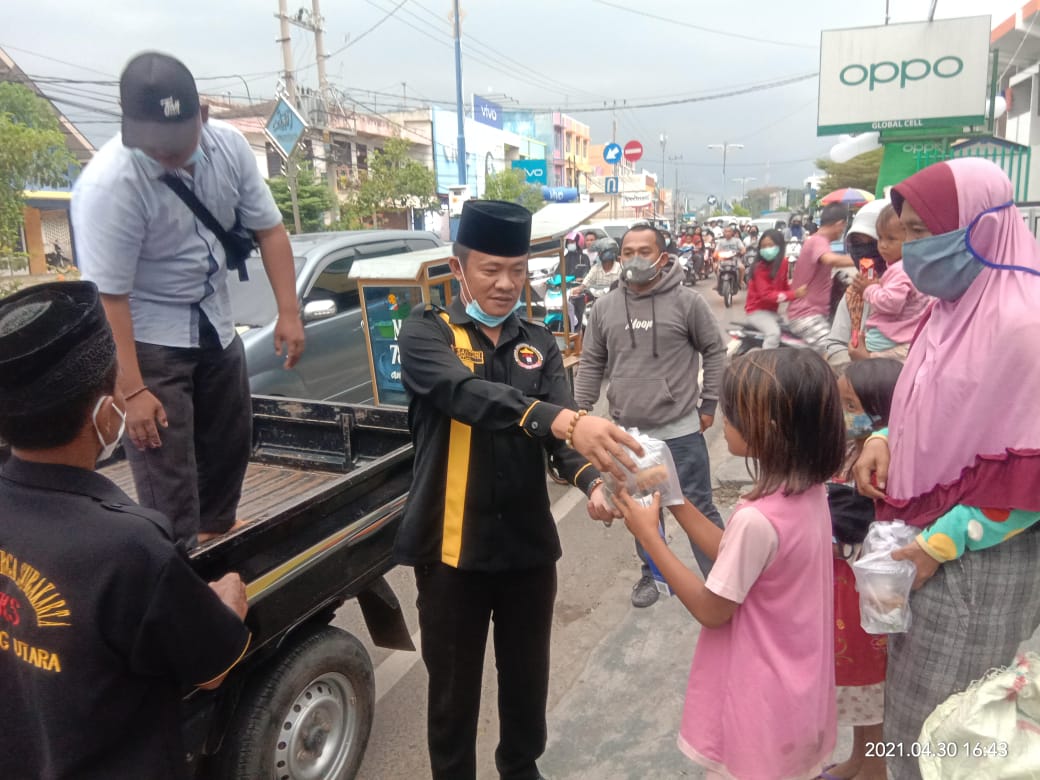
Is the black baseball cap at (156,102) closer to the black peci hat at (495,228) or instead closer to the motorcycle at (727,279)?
the black peci hat at (495,228)

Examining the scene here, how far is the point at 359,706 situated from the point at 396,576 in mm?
1742

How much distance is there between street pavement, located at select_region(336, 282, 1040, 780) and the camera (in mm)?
2650

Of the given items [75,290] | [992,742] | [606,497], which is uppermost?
[75,290]

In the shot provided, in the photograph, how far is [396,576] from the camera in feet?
14.0

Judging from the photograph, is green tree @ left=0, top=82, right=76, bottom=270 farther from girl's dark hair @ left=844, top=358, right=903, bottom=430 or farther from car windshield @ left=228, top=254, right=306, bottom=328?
girl's dark hair @ left=844, top=358, right=903, bottom=430

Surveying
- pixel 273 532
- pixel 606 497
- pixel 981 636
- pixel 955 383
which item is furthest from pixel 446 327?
pixel 981 636

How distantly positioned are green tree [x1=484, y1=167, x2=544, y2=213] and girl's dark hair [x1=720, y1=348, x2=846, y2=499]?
26.3 metres

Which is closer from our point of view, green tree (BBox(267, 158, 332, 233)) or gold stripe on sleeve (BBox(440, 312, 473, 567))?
gold stripe on sleeve (BBox(440, 312, 473, 567))

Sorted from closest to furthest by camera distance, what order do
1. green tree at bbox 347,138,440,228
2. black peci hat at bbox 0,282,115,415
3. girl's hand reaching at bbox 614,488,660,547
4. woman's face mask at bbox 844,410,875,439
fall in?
black peci hat at bbox 0,282,115,415, girl's hand reaching at bbox 614,488,660,547, woman's face mask at bbox 844,410,875,439, green tree at bbox 347,138,440,228

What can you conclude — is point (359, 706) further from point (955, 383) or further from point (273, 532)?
point (955, 383)

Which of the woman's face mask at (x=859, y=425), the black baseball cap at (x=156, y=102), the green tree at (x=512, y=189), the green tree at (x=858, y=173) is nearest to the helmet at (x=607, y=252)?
the woman's face mask at (x=859, y=425)

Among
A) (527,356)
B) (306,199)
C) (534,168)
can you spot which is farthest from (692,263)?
(527,356)

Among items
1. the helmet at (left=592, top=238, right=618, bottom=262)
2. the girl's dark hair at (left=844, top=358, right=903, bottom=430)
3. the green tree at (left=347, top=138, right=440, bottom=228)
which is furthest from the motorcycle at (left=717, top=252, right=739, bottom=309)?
the girl's dark hair at (left=844, top=358, right=903, bottom=430)

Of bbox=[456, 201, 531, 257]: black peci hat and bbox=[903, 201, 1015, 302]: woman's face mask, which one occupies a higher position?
bbox=[456, 201, 531, 257]: black peci hat
